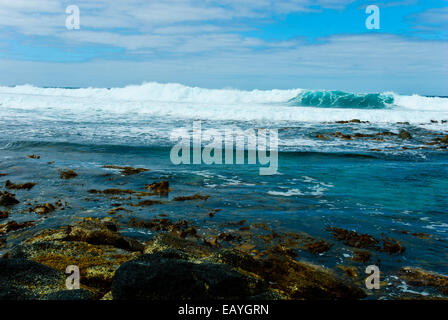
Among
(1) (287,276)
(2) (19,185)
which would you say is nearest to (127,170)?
(2) (19,185)

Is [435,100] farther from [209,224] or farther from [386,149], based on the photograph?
[209,224]

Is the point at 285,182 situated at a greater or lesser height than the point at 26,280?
greater

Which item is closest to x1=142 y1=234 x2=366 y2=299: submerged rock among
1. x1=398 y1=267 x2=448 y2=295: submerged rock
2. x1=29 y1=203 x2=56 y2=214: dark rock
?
x1=398 y1=267 x2=448 y2=295: submerged rock

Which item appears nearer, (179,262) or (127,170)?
(179,262)

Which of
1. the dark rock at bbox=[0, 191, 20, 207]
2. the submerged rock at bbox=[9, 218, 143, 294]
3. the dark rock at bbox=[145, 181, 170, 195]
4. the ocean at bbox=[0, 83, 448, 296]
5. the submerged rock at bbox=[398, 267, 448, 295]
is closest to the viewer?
the submerged rock at bbox=[9, 218, 143, 294]

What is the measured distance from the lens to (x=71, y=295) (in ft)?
10.8

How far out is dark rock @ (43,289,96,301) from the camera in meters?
3.24

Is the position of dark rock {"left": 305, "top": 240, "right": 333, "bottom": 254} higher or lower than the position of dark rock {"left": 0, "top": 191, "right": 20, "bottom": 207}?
lower

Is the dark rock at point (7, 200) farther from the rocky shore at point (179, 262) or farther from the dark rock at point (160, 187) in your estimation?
the dark rock at point (160, 187)

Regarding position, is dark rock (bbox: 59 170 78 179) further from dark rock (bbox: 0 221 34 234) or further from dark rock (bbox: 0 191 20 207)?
dark rock (bbox: 0 221 34 234)

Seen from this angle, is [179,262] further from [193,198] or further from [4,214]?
[4,214]

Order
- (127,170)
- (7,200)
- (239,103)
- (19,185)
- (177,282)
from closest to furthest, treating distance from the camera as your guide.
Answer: (177,282) → (7,200) → (19,185) → (127,170) → (239,103)

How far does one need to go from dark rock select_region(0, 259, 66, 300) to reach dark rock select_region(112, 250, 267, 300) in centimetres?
73

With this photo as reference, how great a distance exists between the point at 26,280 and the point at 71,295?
0.58m
